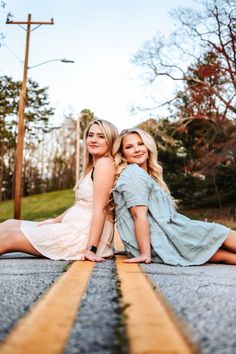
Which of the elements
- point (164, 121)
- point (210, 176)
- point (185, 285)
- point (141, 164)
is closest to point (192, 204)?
point (210, 176)

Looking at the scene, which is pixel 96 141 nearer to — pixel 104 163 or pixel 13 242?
pixel 104 163

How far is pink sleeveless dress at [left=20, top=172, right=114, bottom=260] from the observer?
4.07 m

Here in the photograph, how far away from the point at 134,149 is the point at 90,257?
105 centimetres

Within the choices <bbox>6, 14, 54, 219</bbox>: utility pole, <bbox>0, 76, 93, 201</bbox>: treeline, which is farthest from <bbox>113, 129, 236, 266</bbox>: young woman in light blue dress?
<bbox>0, 76, 93, 201</bbox>: treeline

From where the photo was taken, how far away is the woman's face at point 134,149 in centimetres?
421

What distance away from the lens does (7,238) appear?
4062 mm

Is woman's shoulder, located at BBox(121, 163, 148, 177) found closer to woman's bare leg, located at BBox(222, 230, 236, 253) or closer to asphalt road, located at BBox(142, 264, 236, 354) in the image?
woman's bare leg, located at BBox(222, 230, 236, 253)

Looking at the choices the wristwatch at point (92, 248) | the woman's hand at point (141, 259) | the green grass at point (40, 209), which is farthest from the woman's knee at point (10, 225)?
the green grass at point (40, 209)

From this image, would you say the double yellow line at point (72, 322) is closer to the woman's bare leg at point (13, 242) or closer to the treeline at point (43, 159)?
the woman's bare leg at point (13, 242)

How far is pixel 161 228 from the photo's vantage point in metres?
3.94

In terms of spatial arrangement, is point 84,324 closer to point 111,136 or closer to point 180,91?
point 111,136

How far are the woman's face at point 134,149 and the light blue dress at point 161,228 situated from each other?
0.16m

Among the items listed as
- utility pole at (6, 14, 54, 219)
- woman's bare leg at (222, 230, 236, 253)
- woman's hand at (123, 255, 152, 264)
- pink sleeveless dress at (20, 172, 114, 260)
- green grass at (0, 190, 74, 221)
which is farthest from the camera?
green grass at (0, 190, 74, 221)

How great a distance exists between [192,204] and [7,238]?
927 inches
